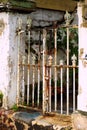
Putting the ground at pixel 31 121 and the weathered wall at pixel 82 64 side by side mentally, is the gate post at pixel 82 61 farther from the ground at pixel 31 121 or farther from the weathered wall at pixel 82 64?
the ground at pixel 31 121

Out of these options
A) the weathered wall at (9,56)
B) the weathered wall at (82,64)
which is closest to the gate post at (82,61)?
the weathered wall at (82,64)

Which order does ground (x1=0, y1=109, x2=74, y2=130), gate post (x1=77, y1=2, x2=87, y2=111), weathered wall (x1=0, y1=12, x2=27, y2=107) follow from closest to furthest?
gate post (x1=77, y1=2, x2=87, y2=111)
ground (x1=0, y1=109, x2=74, y2=130)
weathered wall (x1=0, y1=12, x2=27, y2=107)

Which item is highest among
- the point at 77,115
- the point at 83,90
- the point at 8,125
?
the point at 83,90

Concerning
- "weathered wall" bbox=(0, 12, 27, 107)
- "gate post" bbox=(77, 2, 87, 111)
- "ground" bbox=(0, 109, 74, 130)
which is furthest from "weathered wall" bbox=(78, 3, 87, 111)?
"weathered wall" bbox=(0, 12, 27, 107)

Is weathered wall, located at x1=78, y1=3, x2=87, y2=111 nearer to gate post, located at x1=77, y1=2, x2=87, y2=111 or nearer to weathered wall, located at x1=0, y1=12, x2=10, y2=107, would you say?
gate post, located at x1=77, y1=2, x2=87, y2=111

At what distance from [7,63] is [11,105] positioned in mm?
668

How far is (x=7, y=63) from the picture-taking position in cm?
588

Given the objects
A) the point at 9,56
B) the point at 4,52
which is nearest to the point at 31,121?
the point at 9,56

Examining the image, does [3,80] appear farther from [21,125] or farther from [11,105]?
[21,125]

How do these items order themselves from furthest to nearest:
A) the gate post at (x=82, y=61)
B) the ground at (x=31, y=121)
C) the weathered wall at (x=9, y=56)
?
the weathered wall at (x=9, y=56) → the ground at (x=31, y=121) → the gate post at (x=82, y=61)

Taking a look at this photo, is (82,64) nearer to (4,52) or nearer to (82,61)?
(82,61)

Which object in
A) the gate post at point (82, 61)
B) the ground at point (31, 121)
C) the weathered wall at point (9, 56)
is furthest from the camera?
the weathered wall at point (9, 56)

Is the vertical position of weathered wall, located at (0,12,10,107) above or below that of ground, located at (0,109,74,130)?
above

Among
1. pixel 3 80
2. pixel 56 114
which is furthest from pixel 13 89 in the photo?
pixel 56 114
